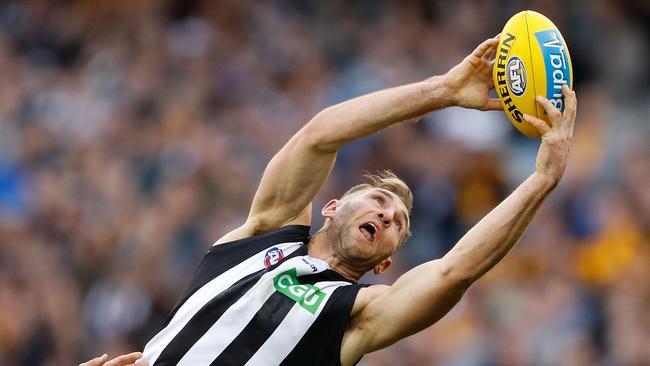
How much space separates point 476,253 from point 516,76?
2.54 ft

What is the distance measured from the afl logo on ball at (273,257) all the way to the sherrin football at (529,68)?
112 cm

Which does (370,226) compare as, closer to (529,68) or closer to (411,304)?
(411,304)

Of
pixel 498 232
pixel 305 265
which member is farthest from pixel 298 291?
pixel 498 232

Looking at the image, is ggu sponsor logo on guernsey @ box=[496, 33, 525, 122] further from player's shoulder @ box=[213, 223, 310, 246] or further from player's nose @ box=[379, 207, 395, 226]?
player's shoulder @ box=[213, 223, 310, 246]

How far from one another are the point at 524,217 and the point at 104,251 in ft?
21.5

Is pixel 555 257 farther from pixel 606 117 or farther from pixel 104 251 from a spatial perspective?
pixel 104 251

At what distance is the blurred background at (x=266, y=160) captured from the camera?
9.13m

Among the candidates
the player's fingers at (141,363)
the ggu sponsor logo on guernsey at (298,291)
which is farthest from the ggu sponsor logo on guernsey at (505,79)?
the player's fingers at (141,363)

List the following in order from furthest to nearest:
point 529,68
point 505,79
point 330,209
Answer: point 330,209
point 505,79
point 529,68

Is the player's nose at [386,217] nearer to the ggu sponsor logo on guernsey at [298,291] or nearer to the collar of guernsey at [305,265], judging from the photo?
the collar of guernsey at [305,265]

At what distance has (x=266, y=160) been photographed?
1119cm

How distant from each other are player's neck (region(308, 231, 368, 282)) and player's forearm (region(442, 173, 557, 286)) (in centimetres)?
86

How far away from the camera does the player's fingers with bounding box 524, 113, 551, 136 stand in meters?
4.88

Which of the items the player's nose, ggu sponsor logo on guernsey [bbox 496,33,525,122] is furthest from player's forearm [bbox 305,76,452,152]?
the player's nose
